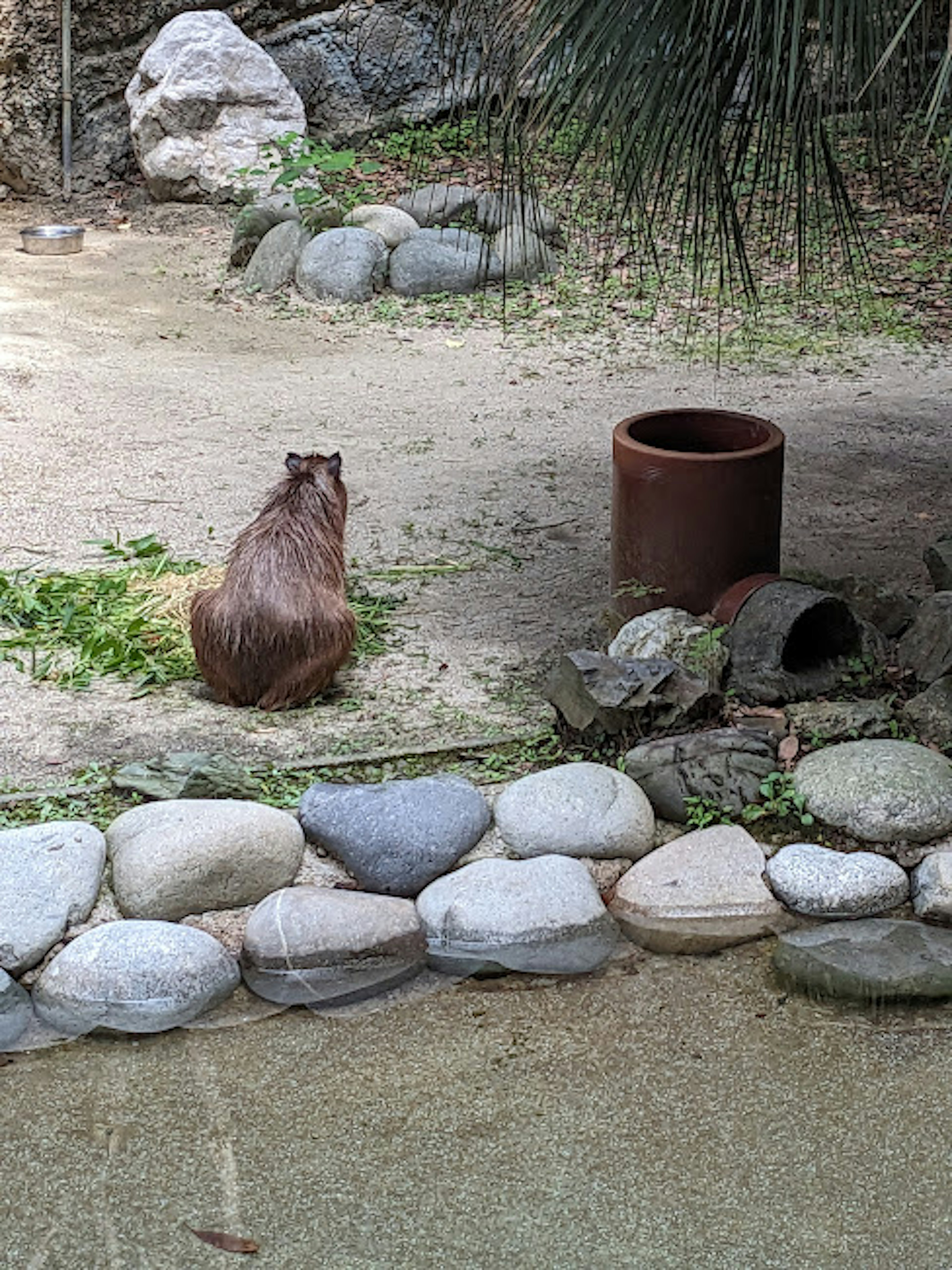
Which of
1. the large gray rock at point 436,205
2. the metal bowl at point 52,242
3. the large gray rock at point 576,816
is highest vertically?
the large gray rock at point 436,205

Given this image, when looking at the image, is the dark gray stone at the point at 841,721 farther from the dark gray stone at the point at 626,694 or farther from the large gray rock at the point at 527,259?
the large gray rock at the point at 527,259

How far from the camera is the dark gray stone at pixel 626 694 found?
3.95 metres

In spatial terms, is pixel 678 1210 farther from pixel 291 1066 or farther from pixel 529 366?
pixel 529 366

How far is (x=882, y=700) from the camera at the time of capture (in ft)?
13.5

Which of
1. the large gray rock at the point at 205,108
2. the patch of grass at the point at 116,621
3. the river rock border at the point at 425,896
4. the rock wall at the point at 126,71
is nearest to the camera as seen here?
the river rock border at the point at 425,896

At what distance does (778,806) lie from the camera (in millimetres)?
3748

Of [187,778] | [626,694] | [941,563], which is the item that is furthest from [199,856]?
[941,563]

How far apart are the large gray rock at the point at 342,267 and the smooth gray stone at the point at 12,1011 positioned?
233 inches

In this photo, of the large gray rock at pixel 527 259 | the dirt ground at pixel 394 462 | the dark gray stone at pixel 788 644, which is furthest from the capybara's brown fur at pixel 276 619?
the large gray rock at pixel 527 259

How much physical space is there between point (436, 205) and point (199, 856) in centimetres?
664

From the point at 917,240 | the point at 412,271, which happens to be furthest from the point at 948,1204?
the point at 917,240

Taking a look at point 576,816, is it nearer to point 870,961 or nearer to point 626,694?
point 626,694

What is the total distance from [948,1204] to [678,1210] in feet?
1.45

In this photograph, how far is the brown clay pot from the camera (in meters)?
4.33
